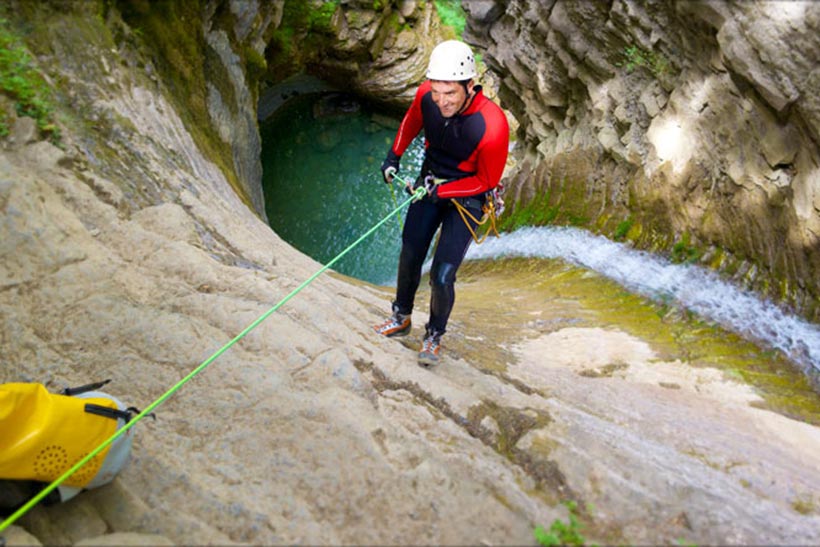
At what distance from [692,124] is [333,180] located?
10.1 metres

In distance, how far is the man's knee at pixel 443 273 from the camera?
3.80 metres

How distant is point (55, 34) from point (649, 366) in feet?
23.1

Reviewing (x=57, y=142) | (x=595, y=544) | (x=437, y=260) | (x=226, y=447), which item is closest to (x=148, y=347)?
(x=226, y=447)

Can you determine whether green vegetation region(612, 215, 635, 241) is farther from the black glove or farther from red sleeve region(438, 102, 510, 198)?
the black glove

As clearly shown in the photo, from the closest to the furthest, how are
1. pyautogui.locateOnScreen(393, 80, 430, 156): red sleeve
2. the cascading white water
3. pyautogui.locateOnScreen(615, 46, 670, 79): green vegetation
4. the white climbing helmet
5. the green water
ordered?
the white climbing helmet < pyautogui.locateOnScreen(393, 80, 430, 156): red sleeve < the cascading white water < pyautogui.locateOnScreen(615, 46, 670, 79): green vegetation < the green water

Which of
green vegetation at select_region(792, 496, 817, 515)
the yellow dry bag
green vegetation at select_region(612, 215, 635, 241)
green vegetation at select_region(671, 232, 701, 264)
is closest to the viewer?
the yellow dry bag

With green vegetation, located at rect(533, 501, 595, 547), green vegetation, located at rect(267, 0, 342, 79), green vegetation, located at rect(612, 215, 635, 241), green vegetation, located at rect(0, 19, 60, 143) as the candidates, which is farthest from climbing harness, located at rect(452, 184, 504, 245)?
green vegetation, located at rect(267, 0, 342, 79)

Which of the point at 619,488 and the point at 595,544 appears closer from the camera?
the point at 595,544

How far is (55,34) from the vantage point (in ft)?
18.4

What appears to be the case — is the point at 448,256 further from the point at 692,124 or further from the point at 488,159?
the point at 692,124

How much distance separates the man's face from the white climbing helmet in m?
0.04

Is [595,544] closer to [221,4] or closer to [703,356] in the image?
[703,356]

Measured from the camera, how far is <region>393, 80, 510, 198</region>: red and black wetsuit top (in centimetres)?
358

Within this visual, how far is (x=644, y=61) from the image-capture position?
24.3 ft
